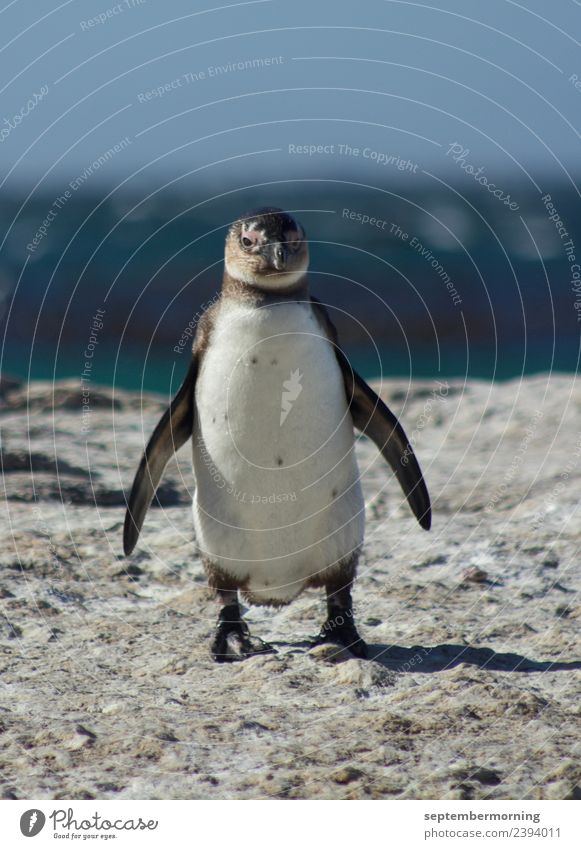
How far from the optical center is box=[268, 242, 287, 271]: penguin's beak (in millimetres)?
2904

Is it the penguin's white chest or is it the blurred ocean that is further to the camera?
the blurred ocean

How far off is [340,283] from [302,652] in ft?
40.1

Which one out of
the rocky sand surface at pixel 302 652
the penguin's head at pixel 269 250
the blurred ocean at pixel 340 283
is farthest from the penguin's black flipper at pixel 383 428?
the blurred ocean at pixel 340 283

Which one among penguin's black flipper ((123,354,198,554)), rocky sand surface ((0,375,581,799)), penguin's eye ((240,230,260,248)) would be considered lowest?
rocky sand surface ((0,375,581,799))

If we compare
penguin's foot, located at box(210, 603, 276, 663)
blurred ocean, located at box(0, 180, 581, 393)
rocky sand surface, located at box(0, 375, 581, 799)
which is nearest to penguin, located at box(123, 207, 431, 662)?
penguin's foot, located at box(210, 603, 276, 663)

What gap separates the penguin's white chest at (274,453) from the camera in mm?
3004

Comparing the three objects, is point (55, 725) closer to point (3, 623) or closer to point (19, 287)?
point (3, 623)

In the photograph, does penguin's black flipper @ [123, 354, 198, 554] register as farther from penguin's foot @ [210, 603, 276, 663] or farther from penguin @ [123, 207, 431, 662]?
penguin's foot @ [210, 603, 276, 663]

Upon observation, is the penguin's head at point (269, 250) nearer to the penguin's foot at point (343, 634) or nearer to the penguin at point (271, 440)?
the penguin at point (271, 440)

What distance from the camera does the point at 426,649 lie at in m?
3.13

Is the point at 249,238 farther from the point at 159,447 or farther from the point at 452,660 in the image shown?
the point at 452,660

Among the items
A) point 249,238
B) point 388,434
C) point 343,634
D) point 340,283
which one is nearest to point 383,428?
point 388,434

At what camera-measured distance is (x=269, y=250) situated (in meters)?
2.94

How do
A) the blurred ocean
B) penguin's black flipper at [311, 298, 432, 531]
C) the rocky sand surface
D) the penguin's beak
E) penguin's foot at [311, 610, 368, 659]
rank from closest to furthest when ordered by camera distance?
the rocky sand surface, the penguin's beak, penguin's foot at [311, 610, 368, 659], penguin's black flipper at [311, 298, 432, 531], the blurred ocean
